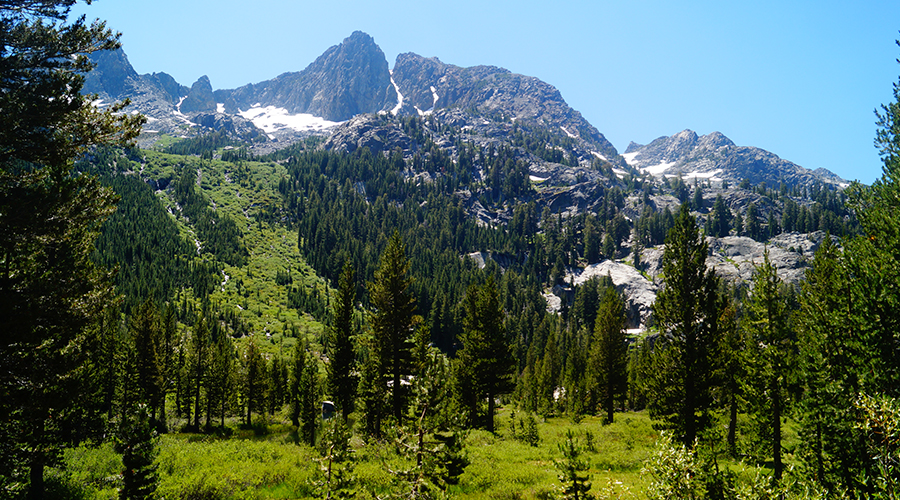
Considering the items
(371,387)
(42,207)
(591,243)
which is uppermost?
(591,243)

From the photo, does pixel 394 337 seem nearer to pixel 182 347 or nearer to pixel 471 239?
pixel 182 347

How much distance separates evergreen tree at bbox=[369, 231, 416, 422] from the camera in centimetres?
2850

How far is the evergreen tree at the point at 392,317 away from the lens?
93.5 ft

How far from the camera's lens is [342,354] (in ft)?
103

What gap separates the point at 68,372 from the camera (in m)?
13.0

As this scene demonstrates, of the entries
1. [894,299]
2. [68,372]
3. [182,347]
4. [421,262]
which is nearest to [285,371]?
[182,347]

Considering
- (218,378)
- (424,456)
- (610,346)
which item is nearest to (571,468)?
(424,456)

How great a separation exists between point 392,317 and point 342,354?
6291 mm

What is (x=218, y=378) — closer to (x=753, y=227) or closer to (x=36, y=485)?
(x=36, y=485)

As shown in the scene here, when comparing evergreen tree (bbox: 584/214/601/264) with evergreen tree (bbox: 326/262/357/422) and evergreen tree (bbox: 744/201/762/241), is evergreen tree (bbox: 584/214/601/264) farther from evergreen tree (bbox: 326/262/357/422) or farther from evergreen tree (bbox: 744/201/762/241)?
evergreen tree (bbox: 326/262/357/422)

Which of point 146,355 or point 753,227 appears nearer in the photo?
point 146,355

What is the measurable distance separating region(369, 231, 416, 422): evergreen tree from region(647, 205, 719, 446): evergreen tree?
16.3m

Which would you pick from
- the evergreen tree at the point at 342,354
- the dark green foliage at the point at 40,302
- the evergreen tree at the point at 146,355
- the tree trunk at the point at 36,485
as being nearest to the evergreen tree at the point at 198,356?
the evergreen tree at the point at 146,355

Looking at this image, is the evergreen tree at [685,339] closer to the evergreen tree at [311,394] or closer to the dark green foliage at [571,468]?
the dark green foliage at [571,468]
